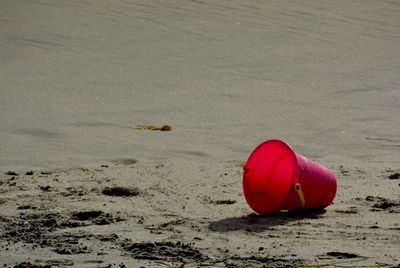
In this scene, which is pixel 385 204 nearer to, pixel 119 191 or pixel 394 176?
pixel 394 176

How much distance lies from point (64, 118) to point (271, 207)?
2.53 meters

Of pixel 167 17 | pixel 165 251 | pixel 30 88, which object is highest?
pixel 167 17

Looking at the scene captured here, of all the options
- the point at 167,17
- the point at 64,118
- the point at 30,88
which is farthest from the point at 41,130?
the point at 167,17

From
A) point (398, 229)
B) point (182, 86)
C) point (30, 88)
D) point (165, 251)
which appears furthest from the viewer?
point (182, 86)

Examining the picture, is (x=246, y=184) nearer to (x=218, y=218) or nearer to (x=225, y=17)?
(x=218, y=218)

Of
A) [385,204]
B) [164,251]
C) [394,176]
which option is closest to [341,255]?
[164,251]

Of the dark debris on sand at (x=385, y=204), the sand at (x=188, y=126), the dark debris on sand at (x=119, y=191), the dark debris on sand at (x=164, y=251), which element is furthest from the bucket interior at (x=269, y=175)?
the dark debris on sand at (x=164, y=251)

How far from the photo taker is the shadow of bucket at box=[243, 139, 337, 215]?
5.00 meters

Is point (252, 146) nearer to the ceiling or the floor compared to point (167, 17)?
nearer to the floor

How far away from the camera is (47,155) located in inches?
244

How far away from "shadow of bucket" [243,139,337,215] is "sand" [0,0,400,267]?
0.28ft

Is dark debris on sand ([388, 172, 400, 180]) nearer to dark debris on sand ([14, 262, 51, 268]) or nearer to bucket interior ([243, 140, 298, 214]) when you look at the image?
bucket interior ([243, 140, 298, 214])

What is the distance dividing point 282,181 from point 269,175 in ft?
0.23

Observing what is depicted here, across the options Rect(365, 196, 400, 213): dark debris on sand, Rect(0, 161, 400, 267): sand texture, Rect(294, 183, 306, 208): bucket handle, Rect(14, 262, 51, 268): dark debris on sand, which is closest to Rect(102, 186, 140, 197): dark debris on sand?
Result: Rect(0, 161, 400, 267): sand texture
